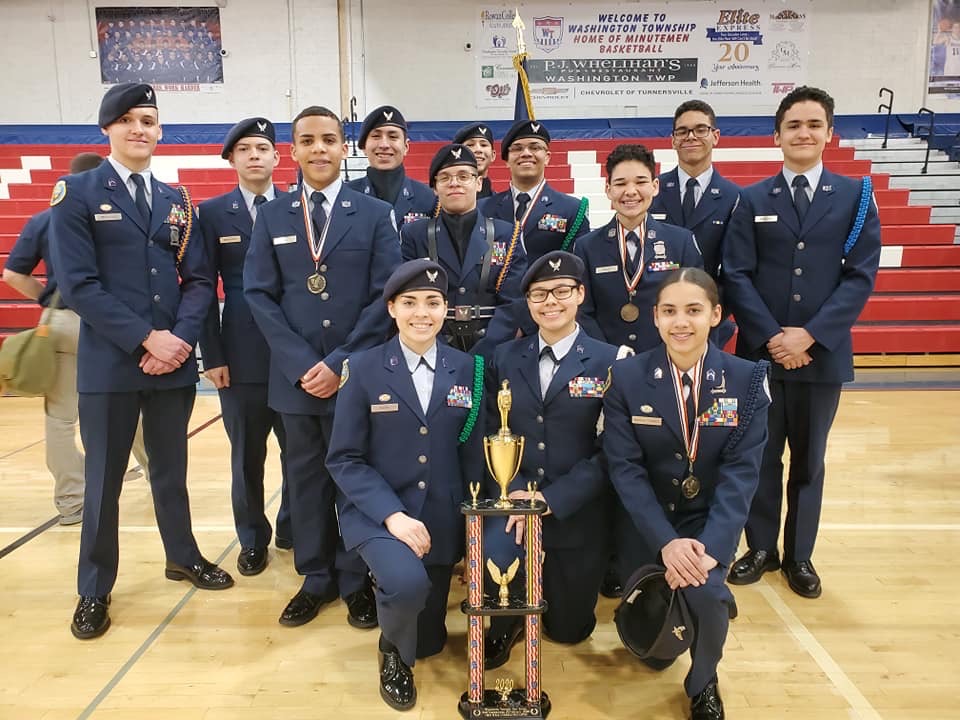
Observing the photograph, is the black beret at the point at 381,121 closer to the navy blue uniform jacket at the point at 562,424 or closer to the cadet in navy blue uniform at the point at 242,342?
the cadet in navy blue uniform at the point at 242,342

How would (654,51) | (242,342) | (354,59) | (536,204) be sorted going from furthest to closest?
(354,59) → (654,51) → (536,204) → (242,342)

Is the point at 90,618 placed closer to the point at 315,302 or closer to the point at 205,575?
the point at 205,575

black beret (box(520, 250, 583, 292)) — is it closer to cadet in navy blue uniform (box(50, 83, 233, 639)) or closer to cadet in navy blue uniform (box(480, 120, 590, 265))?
cadet in navy blue uniform (box(480, 120, 590, 265))

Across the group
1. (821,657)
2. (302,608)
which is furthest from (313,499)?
(821,657)

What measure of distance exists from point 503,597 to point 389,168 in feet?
6.67

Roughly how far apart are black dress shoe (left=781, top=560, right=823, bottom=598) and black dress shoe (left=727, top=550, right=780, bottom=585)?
100 millimetres

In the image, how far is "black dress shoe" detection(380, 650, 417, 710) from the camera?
2.13 meters

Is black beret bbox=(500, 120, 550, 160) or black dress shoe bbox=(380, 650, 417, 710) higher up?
black beret bbox=(500, 120, 550, 160)

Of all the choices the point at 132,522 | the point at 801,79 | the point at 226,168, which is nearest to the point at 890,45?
the point at 801,79

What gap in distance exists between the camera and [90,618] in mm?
2557

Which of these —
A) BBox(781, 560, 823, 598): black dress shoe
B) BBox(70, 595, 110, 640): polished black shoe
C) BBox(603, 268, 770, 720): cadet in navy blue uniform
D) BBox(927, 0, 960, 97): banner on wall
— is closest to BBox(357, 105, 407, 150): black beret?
BBox(603, 268, 770, 720): cadet in navy blue uniform

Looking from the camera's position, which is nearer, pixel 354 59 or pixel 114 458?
pixel 114 458

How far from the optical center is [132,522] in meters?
3.63

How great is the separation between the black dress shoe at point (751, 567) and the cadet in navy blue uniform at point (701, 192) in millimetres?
869
